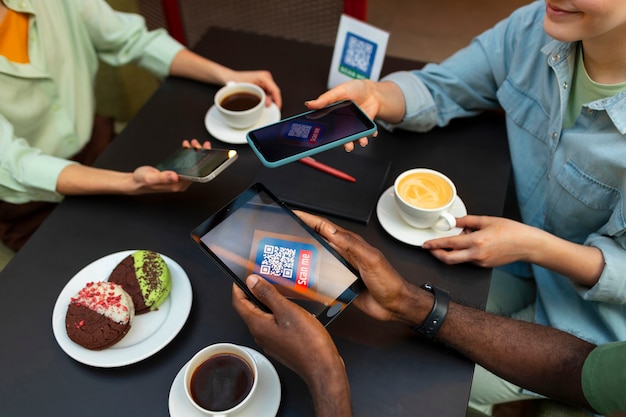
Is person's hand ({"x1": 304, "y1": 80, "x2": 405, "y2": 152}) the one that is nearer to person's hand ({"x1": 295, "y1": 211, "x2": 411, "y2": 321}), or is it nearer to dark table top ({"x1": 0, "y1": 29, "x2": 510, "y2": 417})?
dark table top ({"x1": 0, "y1": 29, "x2": 510, "y2": 417})

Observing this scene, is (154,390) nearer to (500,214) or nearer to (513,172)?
(500,214)

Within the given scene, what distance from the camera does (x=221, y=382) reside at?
83 centimetres

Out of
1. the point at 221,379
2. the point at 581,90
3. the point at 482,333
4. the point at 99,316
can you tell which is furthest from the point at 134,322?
the point at 581,90

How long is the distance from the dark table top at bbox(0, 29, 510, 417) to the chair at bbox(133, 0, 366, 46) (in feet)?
2.82

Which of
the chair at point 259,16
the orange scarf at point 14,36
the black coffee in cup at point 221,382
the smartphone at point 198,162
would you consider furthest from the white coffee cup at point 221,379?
the chair at point 259,16

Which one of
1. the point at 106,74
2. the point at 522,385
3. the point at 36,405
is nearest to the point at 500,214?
the point at 522,385

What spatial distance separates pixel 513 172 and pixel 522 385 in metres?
0.57

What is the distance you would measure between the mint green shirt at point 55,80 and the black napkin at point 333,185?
1.75 feet

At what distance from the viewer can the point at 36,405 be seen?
86 cm

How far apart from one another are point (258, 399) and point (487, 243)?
543 mm

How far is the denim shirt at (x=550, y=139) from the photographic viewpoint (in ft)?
3.46

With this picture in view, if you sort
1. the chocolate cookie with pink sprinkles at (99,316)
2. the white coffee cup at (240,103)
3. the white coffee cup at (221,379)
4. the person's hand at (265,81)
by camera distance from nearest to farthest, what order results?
the white coffee cup at (221,379)
the chocolate cookie with pink sprinkles at (99,316)
the white coffee cup at (240,103)
the person's hand at (265,81)

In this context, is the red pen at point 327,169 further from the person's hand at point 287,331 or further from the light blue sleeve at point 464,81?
the person's hand at point 287,331

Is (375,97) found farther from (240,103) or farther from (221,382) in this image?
(221,382)
